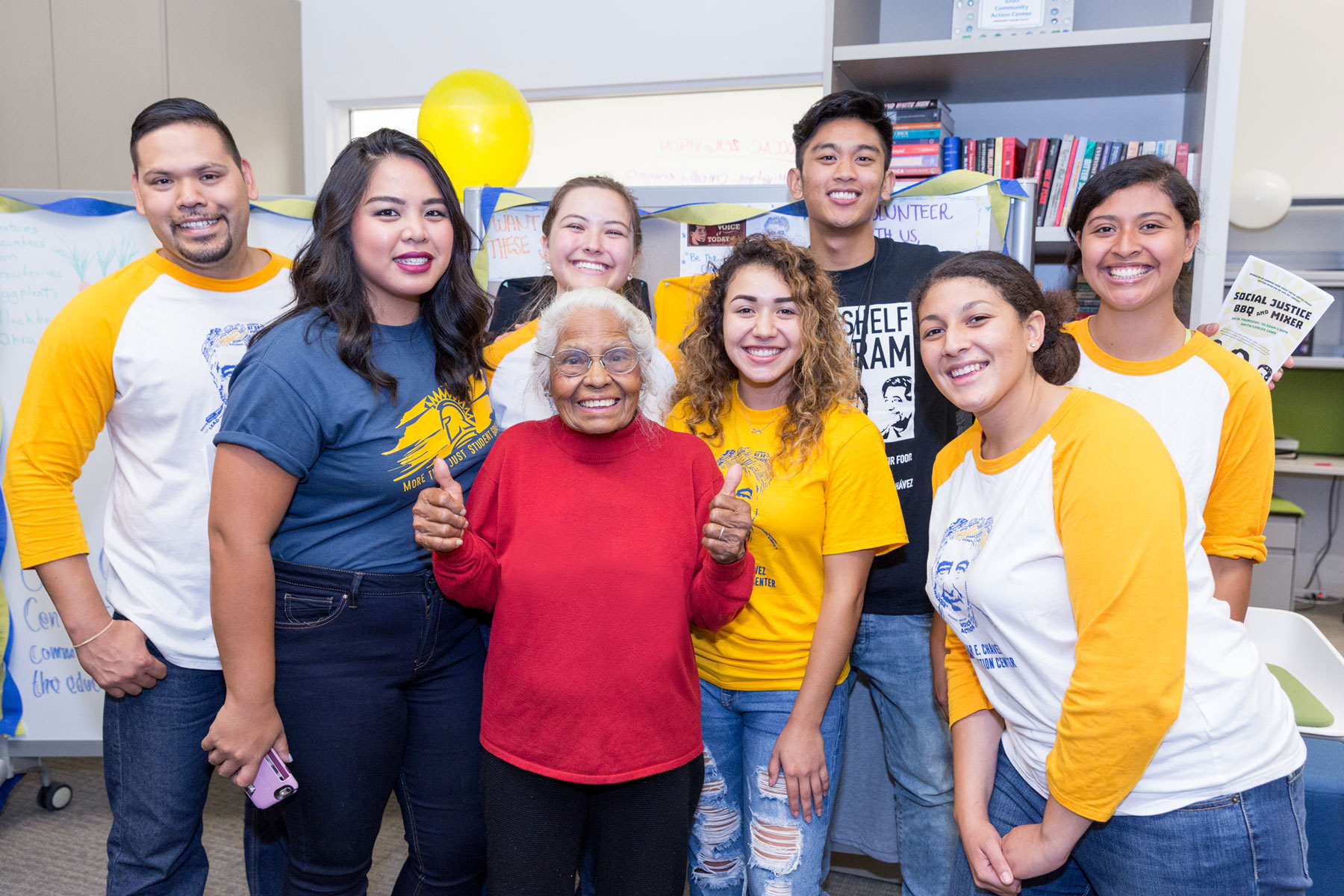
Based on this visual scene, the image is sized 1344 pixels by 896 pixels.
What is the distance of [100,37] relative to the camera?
3619 millimetres

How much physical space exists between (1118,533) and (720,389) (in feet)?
2.59

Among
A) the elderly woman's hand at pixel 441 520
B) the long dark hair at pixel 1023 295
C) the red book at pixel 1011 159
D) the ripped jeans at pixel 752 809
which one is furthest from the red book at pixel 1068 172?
the elderly woman's hand at pixel 441 520

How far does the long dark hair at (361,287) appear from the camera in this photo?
1.40 meters

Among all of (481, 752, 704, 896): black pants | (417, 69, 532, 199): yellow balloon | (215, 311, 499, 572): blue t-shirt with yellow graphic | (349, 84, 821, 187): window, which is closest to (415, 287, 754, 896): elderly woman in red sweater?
(481, 752, 704, 896): black pants

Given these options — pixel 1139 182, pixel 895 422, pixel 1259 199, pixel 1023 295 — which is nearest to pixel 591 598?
pixel 1023 295

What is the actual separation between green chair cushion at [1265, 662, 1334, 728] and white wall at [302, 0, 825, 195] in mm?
2941

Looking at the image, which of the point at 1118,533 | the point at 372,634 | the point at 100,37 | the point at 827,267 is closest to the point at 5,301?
the point at 100,37

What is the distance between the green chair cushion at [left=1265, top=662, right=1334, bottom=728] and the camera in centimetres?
182

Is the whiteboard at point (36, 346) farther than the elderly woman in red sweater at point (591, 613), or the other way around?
the whiteboard at point (36, 346)

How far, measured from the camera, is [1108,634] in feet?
3.42

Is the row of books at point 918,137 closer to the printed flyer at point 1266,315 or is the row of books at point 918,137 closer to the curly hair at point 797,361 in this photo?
the printed flyer at point 1266,315

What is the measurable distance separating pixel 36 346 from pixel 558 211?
5.71 feet

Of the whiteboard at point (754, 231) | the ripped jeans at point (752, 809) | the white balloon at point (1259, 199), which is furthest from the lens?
the white balloon at point (1259, 199)

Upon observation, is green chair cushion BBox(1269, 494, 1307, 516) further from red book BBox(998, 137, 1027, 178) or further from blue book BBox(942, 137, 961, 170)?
blue book BBox(942, 137, 961, 170)
